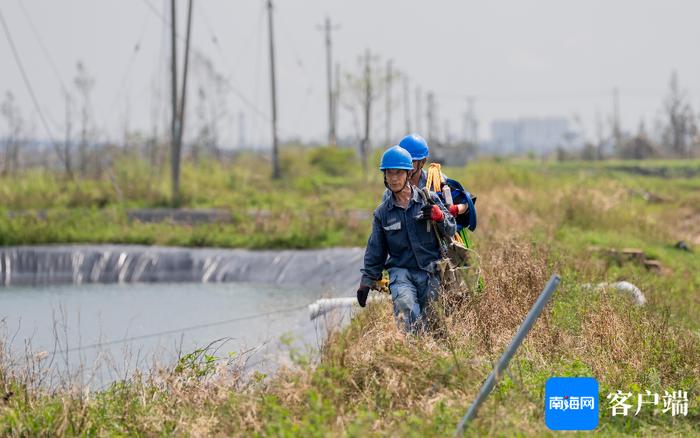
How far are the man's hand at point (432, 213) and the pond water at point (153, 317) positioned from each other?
109 inches

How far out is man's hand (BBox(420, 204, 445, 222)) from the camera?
699 centimetres

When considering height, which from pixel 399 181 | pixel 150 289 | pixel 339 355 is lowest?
pixel 150 289

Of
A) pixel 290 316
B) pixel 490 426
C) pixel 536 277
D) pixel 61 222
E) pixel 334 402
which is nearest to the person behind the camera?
pixel 490 426

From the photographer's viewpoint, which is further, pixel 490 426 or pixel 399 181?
pixel 399 181

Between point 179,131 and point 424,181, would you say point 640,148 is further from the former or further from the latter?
point 424,181

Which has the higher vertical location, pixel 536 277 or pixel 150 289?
pixel 536 277

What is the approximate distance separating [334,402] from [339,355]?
1.67ft

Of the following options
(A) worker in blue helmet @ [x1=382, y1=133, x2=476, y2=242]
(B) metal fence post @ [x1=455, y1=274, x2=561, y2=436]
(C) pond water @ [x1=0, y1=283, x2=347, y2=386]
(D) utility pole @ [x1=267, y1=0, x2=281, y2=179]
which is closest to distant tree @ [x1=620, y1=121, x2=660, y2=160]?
(D) utility pole @ [x1=267, y1=0, x2=281, y2=179]

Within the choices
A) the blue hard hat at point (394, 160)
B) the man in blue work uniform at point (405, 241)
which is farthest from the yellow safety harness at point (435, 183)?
the blue hard hat at point (394, 160)

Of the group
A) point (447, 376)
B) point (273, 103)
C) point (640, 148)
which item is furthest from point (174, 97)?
point (640, 148)

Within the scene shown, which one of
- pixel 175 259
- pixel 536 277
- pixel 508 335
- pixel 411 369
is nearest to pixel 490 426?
pixel 411 369

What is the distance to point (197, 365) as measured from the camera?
646cm

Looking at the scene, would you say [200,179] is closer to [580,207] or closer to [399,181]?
[580,207]

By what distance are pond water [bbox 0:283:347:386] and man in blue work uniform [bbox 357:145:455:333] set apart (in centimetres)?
232
